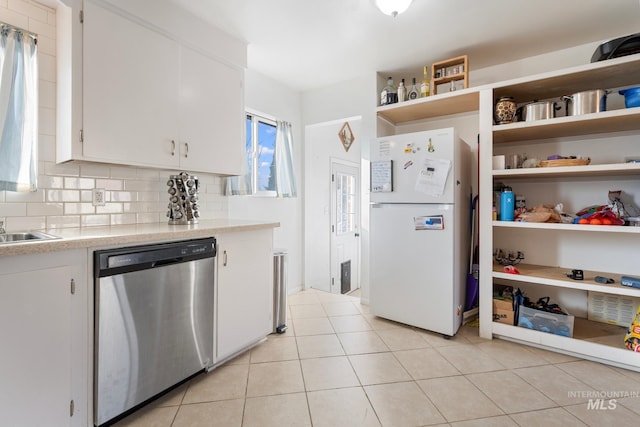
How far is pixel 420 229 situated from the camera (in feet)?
7.95

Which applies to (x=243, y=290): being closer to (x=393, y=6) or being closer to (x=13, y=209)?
(x=13, y=209)

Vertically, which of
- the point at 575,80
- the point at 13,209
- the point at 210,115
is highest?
the point at 575,80

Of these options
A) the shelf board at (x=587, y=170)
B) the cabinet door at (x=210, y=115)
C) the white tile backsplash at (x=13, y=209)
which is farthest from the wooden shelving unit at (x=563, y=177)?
the white tile backsplash at (x=13, y=209)

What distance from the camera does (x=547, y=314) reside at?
2229 mm

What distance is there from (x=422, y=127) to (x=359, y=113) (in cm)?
72

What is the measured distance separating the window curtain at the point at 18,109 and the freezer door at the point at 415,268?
92.8 inches

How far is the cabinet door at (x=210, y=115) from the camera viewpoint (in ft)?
6.93

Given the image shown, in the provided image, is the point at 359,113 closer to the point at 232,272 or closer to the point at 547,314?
the point at 232,272

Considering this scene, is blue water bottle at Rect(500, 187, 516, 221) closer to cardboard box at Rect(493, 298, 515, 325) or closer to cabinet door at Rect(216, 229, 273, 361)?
cardboard box at Rect(493, 298, 515, 325)

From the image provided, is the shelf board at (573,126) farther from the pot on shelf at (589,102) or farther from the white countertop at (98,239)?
the white countertop at (98,239)

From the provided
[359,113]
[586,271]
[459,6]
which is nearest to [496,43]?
[459,6]

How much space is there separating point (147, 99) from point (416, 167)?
2021 millimetres

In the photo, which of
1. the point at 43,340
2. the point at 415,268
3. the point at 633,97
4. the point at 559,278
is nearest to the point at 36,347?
the point at 43,340

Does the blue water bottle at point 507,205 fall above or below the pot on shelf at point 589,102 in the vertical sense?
below
